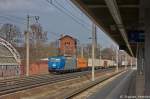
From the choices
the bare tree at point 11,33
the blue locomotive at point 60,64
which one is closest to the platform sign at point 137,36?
the blue locomotive at point 60,64

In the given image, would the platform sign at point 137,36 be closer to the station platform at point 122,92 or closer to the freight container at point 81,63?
the station platform at point 122,92

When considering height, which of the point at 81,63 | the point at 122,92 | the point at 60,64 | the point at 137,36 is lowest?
the point at 122,92

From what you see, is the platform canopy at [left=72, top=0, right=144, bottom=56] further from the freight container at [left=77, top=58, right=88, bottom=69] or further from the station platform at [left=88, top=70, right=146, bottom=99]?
the freight container at [left=77, top=58, right=88, bottom=69]

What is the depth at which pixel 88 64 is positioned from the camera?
320 feet

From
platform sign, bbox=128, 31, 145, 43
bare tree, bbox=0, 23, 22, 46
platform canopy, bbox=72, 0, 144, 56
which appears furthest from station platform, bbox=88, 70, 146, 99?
bare tree, bbox=0, 23, 22, 46

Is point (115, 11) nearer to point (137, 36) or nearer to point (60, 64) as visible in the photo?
point (137, 36)

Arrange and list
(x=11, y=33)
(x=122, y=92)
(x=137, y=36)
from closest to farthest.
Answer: (x=137, y=36), (x=122, y=92), (x=11, y=33)

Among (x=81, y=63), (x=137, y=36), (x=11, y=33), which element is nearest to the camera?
(x=137, y=36)

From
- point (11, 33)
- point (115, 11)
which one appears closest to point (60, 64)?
point (11, 33)

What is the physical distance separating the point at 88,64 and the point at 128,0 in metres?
80.2

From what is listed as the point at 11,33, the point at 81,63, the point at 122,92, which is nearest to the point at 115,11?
the point at 122,92

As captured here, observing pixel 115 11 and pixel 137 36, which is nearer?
pixel 115 11

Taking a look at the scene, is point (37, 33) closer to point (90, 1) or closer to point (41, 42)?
point (41, 42)

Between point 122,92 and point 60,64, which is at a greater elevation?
point 60,64
